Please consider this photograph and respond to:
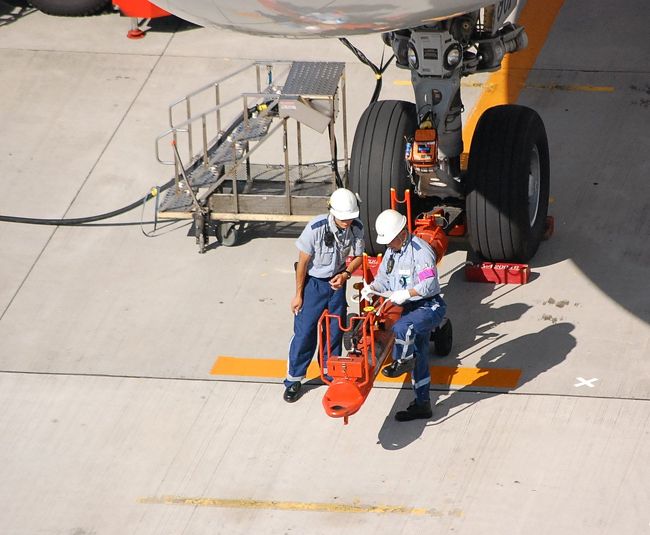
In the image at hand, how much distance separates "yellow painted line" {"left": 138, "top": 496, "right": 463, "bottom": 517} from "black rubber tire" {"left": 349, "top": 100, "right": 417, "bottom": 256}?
2983mm

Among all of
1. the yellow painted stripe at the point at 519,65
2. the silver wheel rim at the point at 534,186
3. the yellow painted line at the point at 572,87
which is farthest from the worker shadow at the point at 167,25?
the silver wheel rim at the point at 534,186

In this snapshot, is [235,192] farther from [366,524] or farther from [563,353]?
[366,524]

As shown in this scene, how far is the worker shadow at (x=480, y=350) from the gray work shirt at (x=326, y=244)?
1023mm

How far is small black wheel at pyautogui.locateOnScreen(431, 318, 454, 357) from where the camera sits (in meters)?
9.99

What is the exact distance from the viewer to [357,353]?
912 centimetres

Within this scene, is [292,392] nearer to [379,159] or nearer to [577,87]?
[379,159]

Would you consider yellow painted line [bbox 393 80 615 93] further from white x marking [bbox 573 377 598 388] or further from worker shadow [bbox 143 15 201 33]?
white x marking [bbox 573 377 598 388]

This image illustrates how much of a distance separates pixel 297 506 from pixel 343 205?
1.99 m

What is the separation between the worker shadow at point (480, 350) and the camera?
31.1 ft

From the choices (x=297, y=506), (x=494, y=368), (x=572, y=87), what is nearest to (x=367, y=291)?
(x=494, y=368)

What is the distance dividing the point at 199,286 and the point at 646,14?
7.16 m

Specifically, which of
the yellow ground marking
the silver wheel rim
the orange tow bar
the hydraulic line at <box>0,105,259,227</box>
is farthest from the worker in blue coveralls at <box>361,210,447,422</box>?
the hydraulic line at <box>0,105,259,227</box>

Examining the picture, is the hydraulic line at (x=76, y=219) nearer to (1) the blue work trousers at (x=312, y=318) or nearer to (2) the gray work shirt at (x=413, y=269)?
(1) the blue work trousers at (x=312, y=318)

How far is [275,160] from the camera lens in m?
13.2
